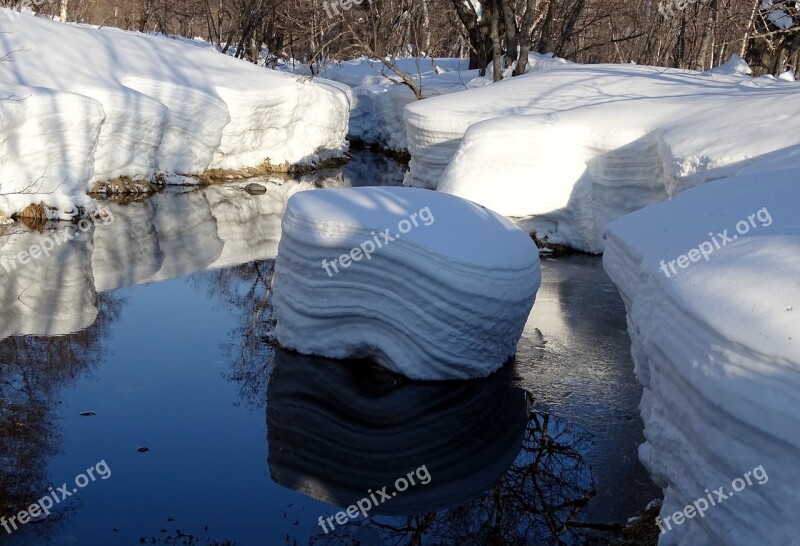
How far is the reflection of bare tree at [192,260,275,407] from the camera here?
800cm

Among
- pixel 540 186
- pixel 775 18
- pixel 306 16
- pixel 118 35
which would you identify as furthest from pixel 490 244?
pixel 306 16

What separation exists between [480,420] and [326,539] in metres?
2.16

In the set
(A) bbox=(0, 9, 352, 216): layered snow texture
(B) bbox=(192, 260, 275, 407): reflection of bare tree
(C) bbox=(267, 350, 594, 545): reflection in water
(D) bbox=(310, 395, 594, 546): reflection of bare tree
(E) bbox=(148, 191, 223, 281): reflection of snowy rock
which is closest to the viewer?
(D) bbox=(310, 395, 594, 546): reflection of bare tree

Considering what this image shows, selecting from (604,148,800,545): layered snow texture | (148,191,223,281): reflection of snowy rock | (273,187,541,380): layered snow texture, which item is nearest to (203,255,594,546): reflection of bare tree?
(273,187,541,380): layered snow texture

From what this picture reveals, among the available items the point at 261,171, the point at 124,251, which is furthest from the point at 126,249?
the point at 261,171

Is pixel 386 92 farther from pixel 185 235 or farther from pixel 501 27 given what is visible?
pixel 185 235

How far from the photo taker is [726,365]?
3736mm

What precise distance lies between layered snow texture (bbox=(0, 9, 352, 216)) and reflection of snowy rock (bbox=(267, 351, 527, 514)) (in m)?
6.66

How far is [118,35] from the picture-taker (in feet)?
62.4

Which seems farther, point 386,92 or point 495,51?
point 386,92

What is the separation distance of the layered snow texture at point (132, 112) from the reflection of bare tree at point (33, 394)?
4374 mm

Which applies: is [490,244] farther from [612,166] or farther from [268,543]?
[612,166]

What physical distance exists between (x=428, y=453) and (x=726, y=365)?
3.49 meters

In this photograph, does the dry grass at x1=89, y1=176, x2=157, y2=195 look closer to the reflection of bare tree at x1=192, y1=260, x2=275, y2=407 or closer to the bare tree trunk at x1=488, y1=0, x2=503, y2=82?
the reflection of bare tree at x1=192, y1=260, x2=275, y2=407
